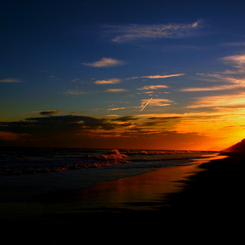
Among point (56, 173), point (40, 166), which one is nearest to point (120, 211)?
point (56, 173)

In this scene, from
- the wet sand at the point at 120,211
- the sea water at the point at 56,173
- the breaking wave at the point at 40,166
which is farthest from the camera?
the breaking wave at the point at 40,166

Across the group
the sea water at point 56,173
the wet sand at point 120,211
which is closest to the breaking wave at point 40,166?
the sea water at point 56,173

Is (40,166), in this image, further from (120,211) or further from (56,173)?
(120,211)

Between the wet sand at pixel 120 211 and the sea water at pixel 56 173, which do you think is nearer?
the wet sand at pixel 120 211

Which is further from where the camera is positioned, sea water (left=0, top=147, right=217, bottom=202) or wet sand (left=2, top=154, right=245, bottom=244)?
sea water (left=0, top=147, right=217, bottom=202)

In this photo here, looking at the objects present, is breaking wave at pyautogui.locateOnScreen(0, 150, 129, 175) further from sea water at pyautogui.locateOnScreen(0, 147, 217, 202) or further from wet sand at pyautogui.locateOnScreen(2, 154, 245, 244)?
wet sand at pyautogui.locateOnScreen(2, 154, 245, 244)

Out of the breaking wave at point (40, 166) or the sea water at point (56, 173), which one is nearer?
the sea water at point (56, 173)

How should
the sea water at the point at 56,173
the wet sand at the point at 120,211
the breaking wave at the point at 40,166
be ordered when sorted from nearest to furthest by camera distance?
the wet sand at the point at 120,211, the sea water at the point at 56,173, the breaking wave at the point at 40,166

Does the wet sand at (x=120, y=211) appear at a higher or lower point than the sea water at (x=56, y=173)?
higher

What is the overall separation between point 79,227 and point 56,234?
0.61 m

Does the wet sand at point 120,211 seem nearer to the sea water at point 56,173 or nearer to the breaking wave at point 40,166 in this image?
the sea water at point 56,173

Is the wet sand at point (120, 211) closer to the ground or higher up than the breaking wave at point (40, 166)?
higher up

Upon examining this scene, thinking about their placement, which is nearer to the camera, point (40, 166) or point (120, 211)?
point (120, 211)

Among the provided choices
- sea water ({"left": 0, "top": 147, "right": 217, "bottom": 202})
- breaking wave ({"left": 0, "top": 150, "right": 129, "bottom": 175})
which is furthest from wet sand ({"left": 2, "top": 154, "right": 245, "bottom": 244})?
breaking wave ({"left": 0, "top": 150, "right": 129, "bottom": 175})
